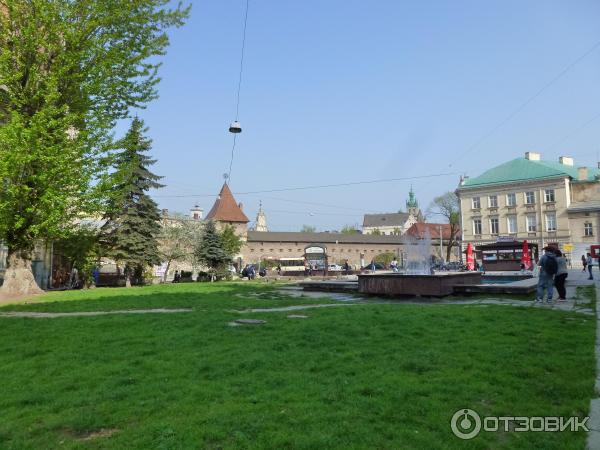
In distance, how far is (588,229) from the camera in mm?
57406

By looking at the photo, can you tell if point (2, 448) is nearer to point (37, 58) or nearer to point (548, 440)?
point (548, 440)

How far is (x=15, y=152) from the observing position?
1569 centimetres

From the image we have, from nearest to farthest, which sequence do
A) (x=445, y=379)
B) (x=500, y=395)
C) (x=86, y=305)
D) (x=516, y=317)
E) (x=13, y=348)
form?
(x=500, y=395), (x=445, y=379), (x=13, y=348), (x=516, y=317), (x=86, y=305)

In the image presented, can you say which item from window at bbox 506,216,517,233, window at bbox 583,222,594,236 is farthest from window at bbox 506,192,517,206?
window at bbox 583,222,594,236

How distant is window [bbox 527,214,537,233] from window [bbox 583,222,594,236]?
5928mm

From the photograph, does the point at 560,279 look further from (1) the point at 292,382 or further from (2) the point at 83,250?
(2) the point at 83,250

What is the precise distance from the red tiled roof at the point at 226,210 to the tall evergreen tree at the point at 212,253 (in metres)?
34.5

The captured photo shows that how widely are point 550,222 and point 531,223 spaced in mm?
2382

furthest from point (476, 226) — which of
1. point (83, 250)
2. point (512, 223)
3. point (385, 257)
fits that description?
point (83, 250)

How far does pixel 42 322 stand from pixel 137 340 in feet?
12.8

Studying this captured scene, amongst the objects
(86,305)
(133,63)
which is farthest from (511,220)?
(86,305)

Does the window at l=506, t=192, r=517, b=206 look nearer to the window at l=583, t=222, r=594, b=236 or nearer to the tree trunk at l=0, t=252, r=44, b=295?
the window at l=583, t=222, r=594, b=236

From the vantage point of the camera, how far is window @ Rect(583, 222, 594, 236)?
57.0m

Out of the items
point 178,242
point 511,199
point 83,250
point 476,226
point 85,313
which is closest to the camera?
point 85,313
